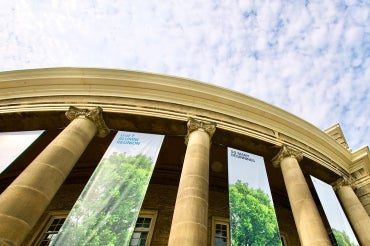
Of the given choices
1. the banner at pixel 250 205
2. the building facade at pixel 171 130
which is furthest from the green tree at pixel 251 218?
the building facade at pixel 171 130

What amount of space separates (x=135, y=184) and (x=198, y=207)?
246cm

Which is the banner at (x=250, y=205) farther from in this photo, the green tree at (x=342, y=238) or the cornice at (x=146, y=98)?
the green tree at (x=342, y=238)

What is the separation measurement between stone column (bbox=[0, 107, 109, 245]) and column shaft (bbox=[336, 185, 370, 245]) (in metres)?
13.2

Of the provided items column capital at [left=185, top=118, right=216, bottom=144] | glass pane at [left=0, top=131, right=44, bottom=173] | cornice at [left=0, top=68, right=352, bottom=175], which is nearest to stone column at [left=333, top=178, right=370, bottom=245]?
cornice at [left=0, top=68, right=352, bottom=175]

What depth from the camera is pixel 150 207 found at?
15.1 metres

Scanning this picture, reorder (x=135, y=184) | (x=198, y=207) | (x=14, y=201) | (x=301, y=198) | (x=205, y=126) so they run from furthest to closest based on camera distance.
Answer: (x=205, y=126)
(x=301, y=198)
(x=135, y=184)
(x=198, y=207)
(x=14, y=201)

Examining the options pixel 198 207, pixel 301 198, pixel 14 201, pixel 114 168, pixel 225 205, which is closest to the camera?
pixel 14 201

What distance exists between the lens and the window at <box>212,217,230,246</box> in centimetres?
1357

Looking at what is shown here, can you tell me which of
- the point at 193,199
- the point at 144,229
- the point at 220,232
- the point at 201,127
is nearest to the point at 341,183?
the point at 220,232

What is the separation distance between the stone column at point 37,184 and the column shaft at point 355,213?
1319 cm

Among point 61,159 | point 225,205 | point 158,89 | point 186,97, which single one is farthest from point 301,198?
point 61,159

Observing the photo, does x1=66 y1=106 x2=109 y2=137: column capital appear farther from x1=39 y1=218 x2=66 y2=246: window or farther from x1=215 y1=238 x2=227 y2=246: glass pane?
x1=215 y1=238 x2=227 y2=246: glass pane

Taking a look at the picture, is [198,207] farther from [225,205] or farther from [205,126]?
[225,205]

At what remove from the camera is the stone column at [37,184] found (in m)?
7.16
